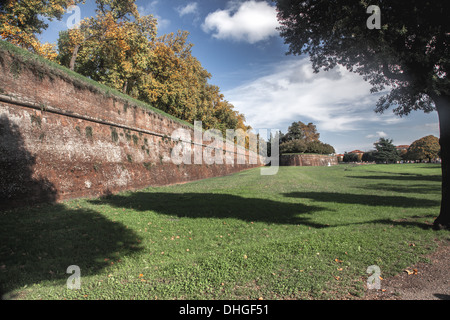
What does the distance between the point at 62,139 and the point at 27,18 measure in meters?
14.5

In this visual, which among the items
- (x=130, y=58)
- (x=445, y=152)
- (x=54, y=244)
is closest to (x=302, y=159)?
(x=130, y=58)

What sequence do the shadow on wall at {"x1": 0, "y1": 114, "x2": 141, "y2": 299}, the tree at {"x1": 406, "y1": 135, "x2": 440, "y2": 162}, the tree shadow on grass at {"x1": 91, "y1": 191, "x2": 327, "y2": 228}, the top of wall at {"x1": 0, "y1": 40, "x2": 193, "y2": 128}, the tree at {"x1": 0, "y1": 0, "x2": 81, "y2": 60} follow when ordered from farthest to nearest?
1. the tree at {"x1": 406, "y1": 135, "x2": 440, "y2": 162}
2. the tree at {"x1": 0, "y1": 0, "x2": 81, "y2": 60}
3. the top of wall at {"x1": 0, "y1": 40, "x2": 193, "y2": 128}
4. the tree shadow on grass at {"x1": 91, "y1": 191, "x2": 327, "y2": 228}
5. the shadow on wall at {"x1": 0, "y1": 114, "x2": 141, "y2": 299}

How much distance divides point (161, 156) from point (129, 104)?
402 cm

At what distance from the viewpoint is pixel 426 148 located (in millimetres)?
63062

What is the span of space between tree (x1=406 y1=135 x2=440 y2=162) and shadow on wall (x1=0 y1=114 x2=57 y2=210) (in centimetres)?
8156

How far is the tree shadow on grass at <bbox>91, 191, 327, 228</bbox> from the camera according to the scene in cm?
723

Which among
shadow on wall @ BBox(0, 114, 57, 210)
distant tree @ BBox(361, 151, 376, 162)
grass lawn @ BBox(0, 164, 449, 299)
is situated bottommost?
grass lawn @ BBox(0, 164, 449, 299)

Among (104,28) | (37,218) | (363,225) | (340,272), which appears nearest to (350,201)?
(363,225)

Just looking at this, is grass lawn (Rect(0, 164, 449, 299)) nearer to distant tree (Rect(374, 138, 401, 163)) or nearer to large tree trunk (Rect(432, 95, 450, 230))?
large tree trunk (Rect(432, 95, 450, 230))

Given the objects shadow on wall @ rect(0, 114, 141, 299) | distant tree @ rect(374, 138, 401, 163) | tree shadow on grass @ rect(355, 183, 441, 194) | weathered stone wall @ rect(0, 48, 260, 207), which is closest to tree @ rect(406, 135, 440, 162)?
distant tree @ rect(374, 138, 401, 163)

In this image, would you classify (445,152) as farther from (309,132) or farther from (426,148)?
(426,148)

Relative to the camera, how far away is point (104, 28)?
18141 mm

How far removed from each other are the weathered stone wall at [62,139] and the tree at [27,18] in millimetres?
8643

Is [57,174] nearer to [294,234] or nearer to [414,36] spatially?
[294,234]
